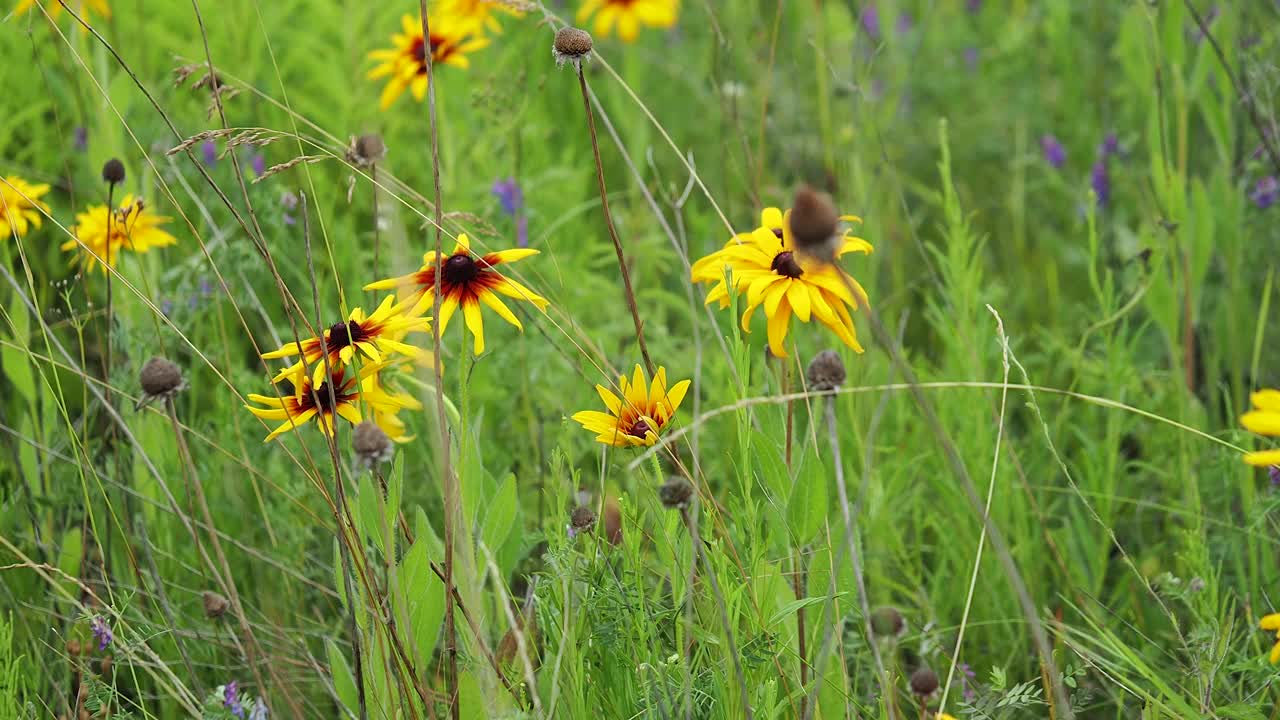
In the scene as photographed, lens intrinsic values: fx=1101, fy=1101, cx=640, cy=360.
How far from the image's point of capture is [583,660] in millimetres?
1155

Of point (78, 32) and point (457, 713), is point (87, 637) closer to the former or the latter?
point (457, 713)

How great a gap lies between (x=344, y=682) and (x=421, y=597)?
0.41 feet

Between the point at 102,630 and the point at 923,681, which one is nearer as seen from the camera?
the point at 923,681

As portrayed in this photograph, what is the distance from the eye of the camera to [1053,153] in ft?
9.24

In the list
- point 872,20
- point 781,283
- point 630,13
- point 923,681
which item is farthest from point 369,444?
point 872,20

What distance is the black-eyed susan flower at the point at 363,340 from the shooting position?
106 centimetres

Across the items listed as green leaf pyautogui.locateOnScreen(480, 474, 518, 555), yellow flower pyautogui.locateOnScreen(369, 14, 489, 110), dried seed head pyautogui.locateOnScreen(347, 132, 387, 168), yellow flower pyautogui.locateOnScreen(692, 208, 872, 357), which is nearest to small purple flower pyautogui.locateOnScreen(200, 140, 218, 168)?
yellow flower pyautogui.locateOnScreen(369, 14, 489, 110)

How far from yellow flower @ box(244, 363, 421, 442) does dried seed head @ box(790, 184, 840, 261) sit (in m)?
0.49

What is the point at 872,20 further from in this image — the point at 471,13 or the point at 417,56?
the point at 417,56

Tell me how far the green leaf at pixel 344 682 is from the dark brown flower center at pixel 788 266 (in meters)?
0.61

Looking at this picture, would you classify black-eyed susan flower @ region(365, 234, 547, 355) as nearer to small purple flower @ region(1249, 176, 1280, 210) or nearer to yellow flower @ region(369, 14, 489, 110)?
yellow flower @ region(369, 14, 489, 110)

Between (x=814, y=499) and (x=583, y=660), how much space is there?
30cm

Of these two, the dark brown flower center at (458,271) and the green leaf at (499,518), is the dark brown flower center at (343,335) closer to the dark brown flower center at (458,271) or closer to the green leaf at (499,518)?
the dark brown flower center at (458,271)

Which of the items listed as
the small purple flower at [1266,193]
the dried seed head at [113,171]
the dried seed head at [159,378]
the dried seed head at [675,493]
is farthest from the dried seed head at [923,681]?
the small purple flower at [1266,193]
